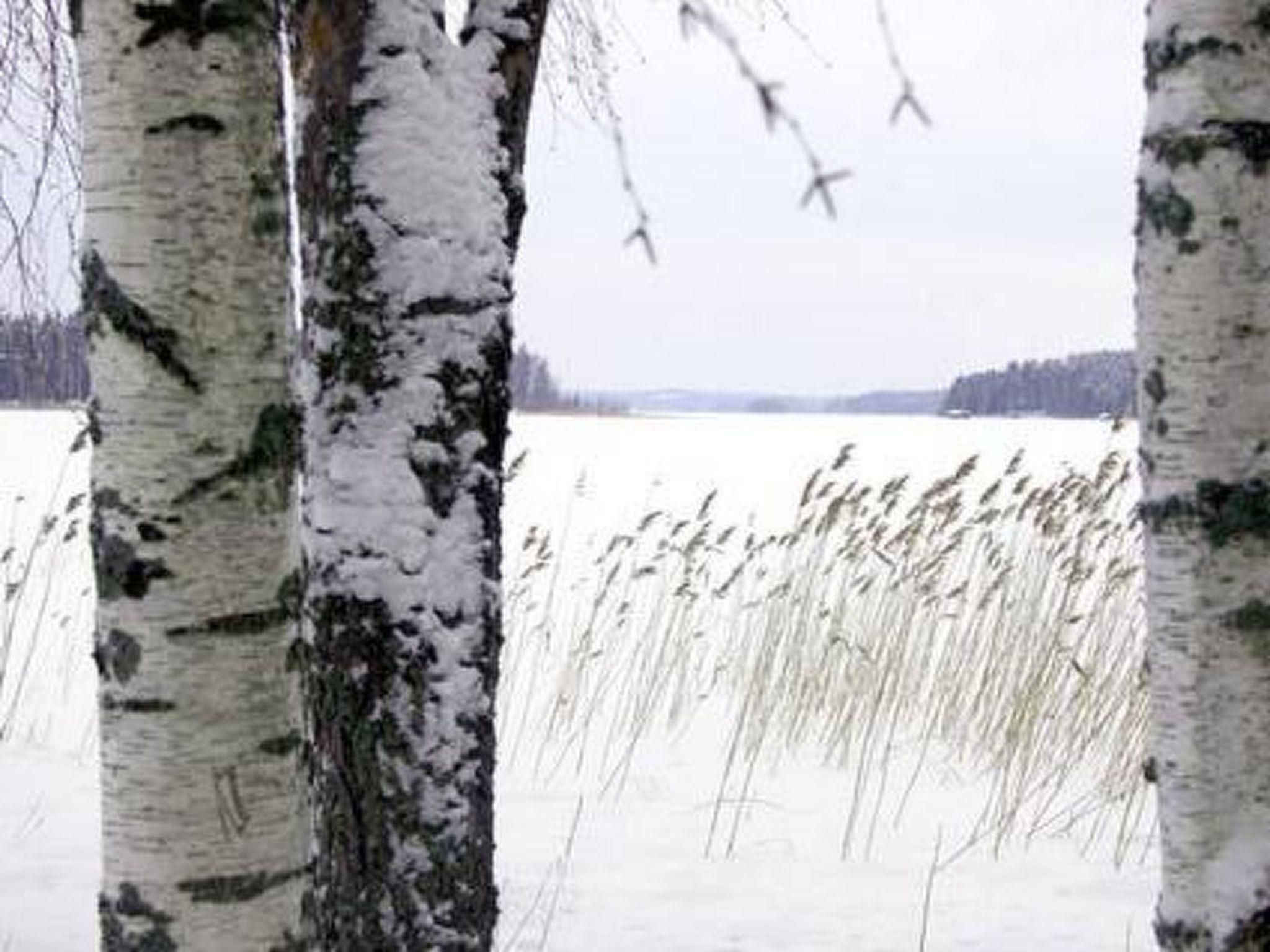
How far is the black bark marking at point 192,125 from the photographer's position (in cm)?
110

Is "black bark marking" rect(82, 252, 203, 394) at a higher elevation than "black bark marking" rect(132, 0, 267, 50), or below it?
below

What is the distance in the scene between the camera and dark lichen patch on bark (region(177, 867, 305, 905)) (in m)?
1.14

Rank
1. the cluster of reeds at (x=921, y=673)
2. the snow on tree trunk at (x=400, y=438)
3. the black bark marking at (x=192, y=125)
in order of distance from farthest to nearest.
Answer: the cluster of reeds at (x=921, y=673) → the snow on tree trunk at (x=400, y=438) → the black bark marking at (x=192, y=125)

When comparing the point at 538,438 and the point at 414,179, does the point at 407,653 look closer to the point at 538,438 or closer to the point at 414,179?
the point at 414,179

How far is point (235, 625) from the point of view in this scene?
1139 mm

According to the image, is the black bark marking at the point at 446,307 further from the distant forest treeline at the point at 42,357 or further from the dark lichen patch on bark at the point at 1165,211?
the distant forest treeline at the point at 42,357

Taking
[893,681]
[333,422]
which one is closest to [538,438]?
[893,681]

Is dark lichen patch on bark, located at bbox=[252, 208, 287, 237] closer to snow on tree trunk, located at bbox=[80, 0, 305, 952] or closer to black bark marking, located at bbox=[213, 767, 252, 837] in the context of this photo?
snow on tree trunk, located at bbox=[80, 0, 305, 952]

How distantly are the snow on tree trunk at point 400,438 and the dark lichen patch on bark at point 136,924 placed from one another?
479mm

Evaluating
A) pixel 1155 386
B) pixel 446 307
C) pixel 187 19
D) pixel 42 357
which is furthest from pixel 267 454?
pixel 42 357

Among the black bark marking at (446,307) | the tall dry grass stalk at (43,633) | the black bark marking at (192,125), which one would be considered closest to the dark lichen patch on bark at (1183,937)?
the black bark marking at (446,307)

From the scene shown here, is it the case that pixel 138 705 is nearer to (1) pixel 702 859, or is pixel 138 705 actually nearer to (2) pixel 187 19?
(2) pixel 187 19

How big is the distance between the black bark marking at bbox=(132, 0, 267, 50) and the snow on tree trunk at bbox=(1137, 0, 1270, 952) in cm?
88

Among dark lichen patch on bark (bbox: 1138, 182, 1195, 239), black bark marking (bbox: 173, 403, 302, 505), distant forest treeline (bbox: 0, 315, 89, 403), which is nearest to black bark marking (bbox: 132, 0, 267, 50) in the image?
black bark marking (bbox: 173, 403, 302, 505)
